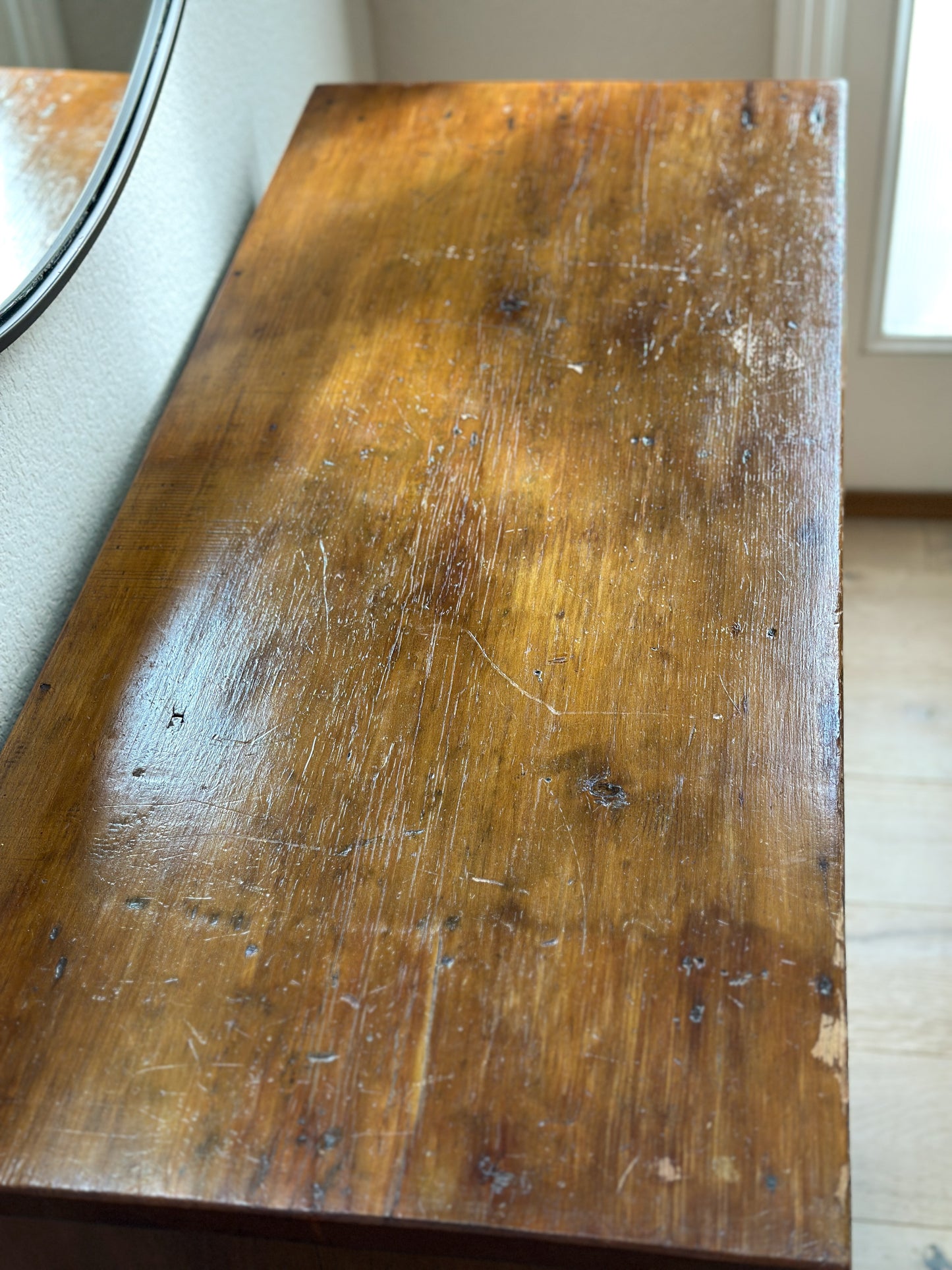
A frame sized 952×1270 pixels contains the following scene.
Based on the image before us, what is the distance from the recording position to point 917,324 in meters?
1.77

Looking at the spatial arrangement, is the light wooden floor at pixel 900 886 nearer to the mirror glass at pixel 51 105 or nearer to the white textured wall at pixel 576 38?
the white textured wall at pixel 576 38

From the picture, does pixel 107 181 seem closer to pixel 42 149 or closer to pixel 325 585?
pixel 42 149

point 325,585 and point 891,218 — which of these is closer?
point 325,585

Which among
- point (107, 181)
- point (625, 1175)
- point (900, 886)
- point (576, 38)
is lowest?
point (900, 886)

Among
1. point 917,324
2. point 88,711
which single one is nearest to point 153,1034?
point 88,711

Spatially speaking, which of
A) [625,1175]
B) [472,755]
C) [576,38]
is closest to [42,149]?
[472,755]

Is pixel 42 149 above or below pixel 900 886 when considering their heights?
above

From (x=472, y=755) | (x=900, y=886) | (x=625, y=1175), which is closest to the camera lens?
(x=625, y=1175)

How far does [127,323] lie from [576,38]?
102cm

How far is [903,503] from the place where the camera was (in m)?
1.94

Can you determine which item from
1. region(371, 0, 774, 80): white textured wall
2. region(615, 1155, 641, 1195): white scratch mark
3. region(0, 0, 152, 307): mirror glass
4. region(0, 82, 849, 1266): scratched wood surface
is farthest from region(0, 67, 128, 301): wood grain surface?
region(371, 0, 774, 80): white textured wall

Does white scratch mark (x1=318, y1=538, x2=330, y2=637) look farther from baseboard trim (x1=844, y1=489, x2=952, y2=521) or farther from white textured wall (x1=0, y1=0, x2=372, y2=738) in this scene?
baseboard trim (x1=844, y1=489, x2=952, y2=521)

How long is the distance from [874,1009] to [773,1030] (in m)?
0.85

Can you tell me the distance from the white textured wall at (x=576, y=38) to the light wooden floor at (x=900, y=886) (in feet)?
2.55
